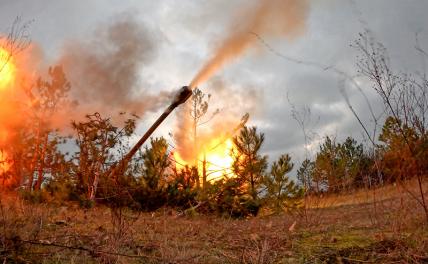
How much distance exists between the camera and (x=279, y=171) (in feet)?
74.4

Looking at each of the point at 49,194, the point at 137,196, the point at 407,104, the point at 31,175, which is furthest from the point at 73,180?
the point at 407,104

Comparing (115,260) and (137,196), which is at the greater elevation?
(137,196)

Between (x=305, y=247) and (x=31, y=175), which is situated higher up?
(x=31, y=175)

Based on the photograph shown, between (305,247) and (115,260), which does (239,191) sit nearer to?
(305,247)

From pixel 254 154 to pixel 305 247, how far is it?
59.7 ft

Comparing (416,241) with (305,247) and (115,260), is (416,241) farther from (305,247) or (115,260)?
(115,260)

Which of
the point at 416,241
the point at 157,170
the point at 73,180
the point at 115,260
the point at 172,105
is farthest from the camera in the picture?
the point at 157,170

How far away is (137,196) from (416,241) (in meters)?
13.4

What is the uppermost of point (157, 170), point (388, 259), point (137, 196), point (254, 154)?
point (254, 154)

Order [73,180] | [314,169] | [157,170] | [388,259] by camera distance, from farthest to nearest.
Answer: [157,170] → [73,180] → [314,169] → [388,259]

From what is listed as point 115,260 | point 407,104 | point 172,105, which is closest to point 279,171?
point 172,105

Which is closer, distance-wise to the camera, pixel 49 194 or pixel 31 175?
pixel 49 194

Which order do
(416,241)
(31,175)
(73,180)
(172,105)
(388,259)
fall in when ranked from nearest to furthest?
1. (388,259)
2. (416,241)
3. (172,105)
4. (73,180)
5. (31,175)

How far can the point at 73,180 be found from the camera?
15.4 metres
